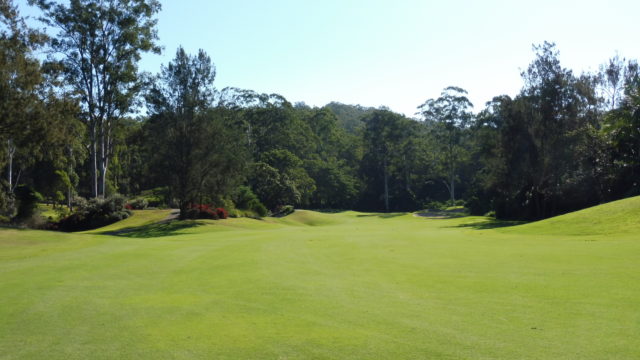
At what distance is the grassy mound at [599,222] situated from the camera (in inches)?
914

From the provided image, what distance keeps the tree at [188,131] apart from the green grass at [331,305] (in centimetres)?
2442

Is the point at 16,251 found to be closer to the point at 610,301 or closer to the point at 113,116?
the point at 610,301

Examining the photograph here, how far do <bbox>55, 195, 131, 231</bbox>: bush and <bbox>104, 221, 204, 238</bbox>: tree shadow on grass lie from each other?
197 inches

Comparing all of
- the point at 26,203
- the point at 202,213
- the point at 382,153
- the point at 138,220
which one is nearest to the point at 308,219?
the point at 202,213

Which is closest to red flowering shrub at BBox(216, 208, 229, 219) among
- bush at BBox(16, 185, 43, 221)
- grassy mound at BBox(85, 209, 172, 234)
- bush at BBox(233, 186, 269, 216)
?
grassy mound at BBox(85, 209, 172, 234)

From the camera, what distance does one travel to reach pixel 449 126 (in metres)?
81.9

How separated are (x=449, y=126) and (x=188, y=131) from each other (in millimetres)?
51500

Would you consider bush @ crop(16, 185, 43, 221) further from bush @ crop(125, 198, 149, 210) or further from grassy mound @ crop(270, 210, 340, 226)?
grassy mound @ crop(270, 210, 340, 226)

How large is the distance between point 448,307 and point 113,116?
44195mm

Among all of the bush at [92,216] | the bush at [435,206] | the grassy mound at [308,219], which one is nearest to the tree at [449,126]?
the bush at [435,206]

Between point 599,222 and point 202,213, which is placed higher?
point 202,213

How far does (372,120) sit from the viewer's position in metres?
88.2

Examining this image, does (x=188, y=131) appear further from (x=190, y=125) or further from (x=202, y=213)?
(x=202, y=213)

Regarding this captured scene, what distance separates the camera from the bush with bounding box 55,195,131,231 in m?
43.9
